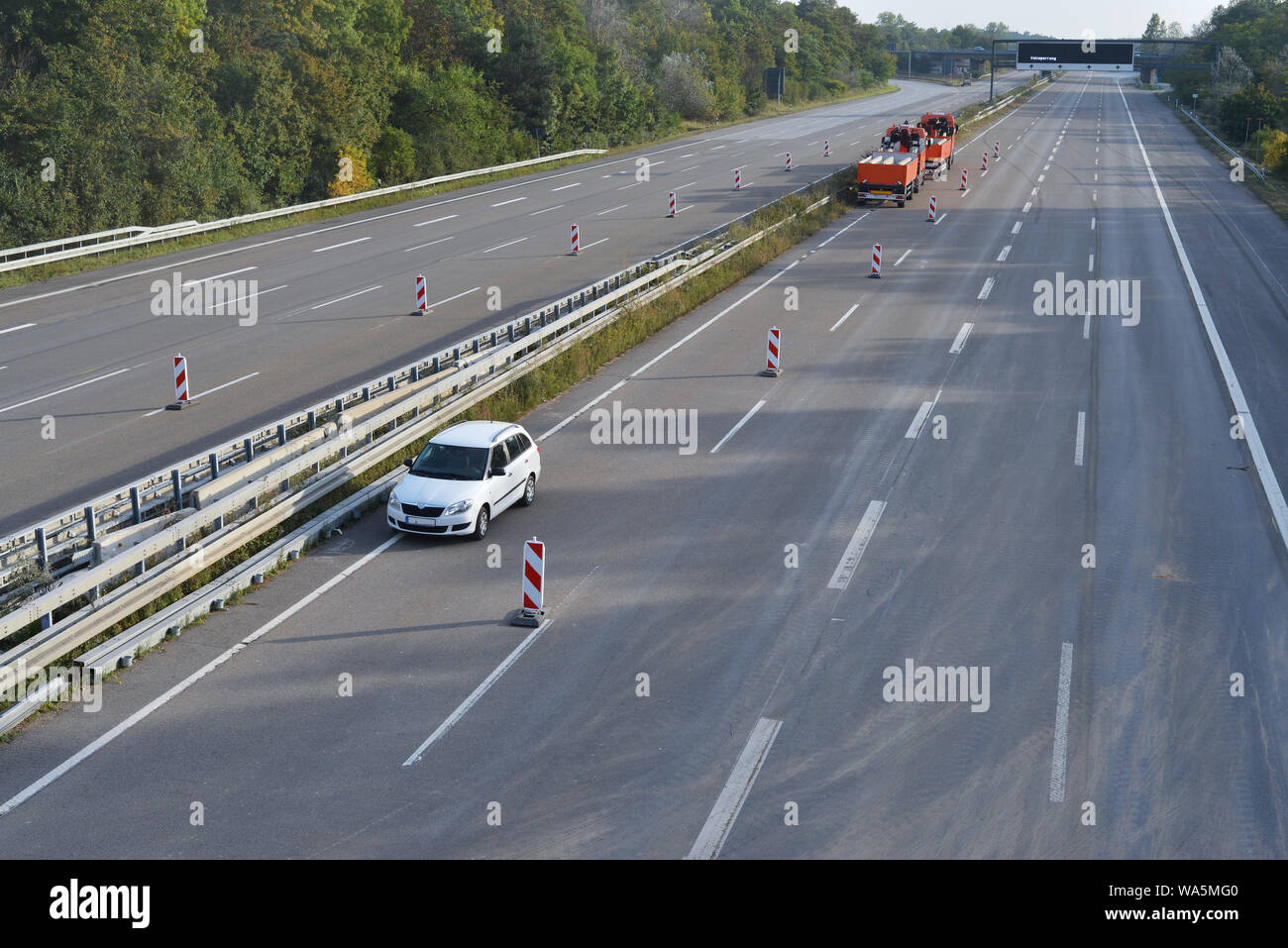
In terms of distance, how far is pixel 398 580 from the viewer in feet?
49.5

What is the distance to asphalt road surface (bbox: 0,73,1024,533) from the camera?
20078mm

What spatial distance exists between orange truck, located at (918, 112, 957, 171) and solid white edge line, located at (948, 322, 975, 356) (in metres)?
30.8

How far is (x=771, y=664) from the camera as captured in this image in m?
12.9

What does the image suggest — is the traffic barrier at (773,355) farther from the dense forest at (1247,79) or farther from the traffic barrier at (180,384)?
the dense forest at (1247,79)

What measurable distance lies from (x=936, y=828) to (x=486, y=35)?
6463 centimetres

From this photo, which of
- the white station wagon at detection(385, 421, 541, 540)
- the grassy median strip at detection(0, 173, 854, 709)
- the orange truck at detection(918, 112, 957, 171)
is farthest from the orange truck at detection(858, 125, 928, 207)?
the white station wagon at detection(385, 421, 541, 540)

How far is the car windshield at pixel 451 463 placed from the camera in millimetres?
16656

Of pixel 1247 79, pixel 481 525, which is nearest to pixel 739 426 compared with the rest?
pixel 481 525

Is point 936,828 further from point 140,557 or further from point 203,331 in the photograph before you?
point 203,331

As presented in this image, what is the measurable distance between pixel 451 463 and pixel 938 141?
1875 inches

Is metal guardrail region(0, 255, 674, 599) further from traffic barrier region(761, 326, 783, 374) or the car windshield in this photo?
traffic barrier region(761, 326, 783, 374)

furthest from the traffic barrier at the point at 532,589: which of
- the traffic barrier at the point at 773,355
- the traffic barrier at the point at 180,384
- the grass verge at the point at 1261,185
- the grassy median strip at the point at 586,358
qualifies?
the grass verge at the point at 1261,185
